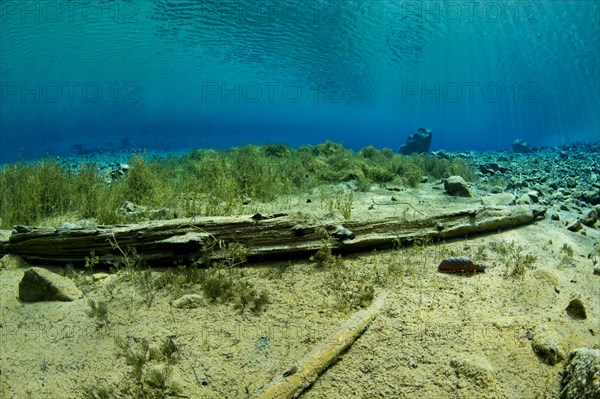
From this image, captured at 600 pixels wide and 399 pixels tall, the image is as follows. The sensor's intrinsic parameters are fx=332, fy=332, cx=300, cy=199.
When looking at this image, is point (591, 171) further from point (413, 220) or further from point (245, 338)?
point (245, 338)

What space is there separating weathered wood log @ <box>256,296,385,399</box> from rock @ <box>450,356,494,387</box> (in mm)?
822

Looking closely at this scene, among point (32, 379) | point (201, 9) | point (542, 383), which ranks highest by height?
point (201, 9)

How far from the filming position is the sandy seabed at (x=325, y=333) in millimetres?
2609

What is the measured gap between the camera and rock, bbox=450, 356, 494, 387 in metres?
2.60

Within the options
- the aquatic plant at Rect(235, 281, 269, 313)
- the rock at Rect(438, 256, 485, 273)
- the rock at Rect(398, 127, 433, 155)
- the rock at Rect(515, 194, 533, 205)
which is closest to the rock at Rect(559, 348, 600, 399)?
the rock at Rect(438, 256, 485, 273)

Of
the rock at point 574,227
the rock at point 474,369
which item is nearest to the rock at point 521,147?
the rock at point 574,227

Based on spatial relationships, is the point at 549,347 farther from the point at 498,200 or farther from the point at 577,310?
the point at 498,200

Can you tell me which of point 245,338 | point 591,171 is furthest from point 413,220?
point 591,171

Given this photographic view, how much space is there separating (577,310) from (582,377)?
1517mm

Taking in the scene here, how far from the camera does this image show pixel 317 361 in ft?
8.84

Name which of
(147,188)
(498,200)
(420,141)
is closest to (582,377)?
(498,200)

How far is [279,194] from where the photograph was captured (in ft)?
28.0

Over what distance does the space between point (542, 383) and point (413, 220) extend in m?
2.88

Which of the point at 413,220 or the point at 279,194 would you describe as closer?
the point at 413,220
